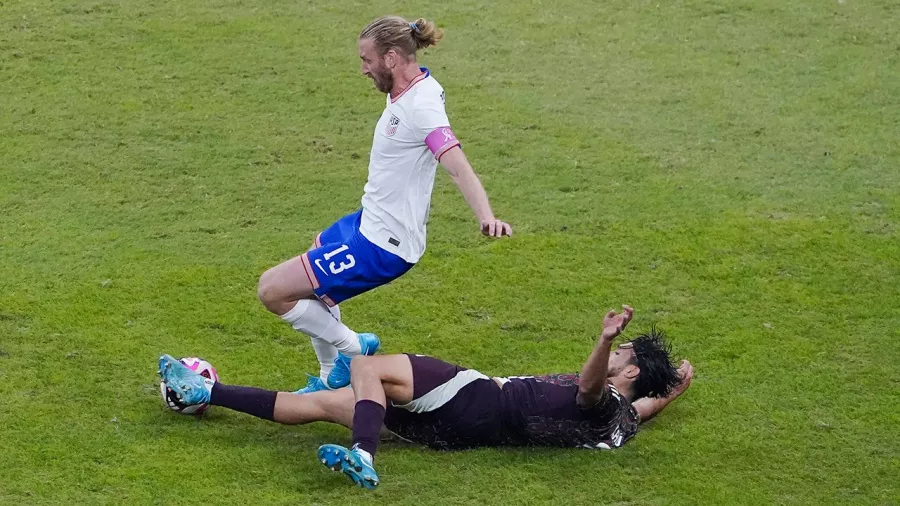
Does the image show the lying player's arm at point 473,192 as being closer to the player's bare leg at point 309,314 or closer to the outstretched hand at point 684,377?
the player's bare leg at point 309,314

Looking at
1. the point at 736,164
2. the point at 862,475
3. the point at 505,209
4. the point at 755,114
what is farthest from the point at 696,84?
the point at 862,475

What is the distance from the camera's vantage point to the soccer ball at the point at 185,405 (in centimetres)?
582

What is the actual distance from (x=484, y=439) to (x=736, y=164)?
4.29 meters

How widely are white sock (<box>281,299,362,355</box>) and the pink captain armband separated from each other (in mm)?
992

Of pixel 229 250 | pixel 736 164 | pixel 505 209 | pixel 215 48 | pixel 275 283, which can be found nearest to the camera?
pixel 275 283

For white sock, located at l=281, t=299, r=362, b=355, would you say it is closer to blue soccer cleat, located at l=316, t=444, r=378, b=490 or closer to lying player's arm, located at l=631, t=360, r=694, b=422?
blue soccer cleat, located at l=316, t=444, r=378, b=490

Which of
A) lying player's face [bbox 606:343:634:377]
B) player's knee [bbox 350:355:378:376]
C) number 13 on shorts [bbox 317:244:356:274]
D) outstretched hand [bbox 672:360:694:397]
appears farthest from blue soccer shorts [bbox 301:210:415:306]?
outstretched hand [bbox 672:360:694:397]

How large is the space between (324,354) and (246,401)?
0.50m

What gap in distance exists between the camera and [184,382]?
580 centimetres

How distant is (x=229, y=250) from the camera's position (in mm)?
7844

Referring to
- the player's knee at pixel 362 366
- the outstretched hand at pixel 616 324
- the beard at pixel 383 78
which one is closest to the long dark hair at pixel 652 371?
the outstretched hand at pixel 616 324

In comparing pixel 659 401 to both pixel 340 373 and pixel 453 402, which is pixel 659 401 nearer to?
pixel 453 402

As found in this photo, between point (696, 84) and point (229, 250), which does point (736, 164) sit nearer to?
point (696, 84)

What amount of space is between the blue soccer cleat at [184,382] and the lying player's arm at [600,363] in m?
1.80
